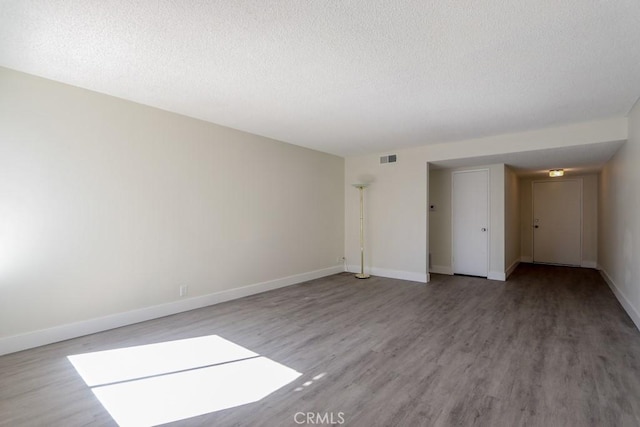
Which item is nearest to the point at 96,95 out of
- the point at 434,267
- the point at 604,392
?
the point at 604,392

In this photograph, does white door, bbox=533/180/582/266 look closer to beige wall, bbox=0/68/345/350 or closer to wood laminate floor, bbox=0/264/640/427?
wood laminate floor, bbox=0/264/640/427

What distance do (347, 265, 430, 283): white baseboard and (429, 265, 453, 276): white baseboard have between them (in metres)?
0.98

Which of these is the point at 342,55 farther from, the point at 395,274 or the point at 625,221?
the point at 395,274

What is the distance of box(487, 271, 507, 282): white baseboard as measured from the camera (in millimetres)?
5973

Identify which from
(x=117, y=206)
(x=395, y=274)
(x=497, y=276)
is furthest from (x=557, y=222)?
(x=117, y=206)

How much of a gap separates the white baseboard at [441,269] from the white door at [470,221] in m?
0.10

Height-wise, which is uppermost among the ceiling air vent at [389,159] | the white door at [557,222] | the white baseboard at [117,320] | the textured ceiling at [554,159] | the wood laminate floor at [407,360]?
the ceiling air vent at [389,159]

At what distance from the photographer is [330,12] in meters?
2.01

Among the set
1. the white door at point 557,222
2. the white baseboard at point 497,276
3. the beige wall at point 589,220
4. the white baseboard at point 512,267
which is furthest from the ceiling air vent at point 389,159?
the beige wall at point 589,220

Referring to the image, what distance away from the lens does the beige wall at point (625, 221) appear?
3.58 meters

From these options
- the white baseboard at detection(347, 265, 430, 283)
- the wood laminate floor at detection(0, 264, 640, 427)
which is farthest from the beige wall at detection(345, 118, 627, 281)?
the wood laminate floor at detection(0, 264, 640, 427)

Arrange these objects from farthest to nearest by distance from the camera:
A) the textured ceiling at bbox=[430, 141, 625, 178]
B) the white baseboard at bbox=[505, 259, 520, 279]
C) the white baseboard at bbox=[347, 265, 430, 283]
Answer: the white baseboard at bbox=[505, 259, 520, 279] → the white baseboard at bbox=[347, 265, 430, 283] → the textured ceiling at bbox=[430, 141, 625, 178]

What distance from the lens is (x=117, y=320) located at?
3.49 metres

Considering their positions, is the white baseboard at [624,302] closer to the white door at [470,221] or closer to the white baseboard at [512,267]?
the white baseboard at [512,267]
